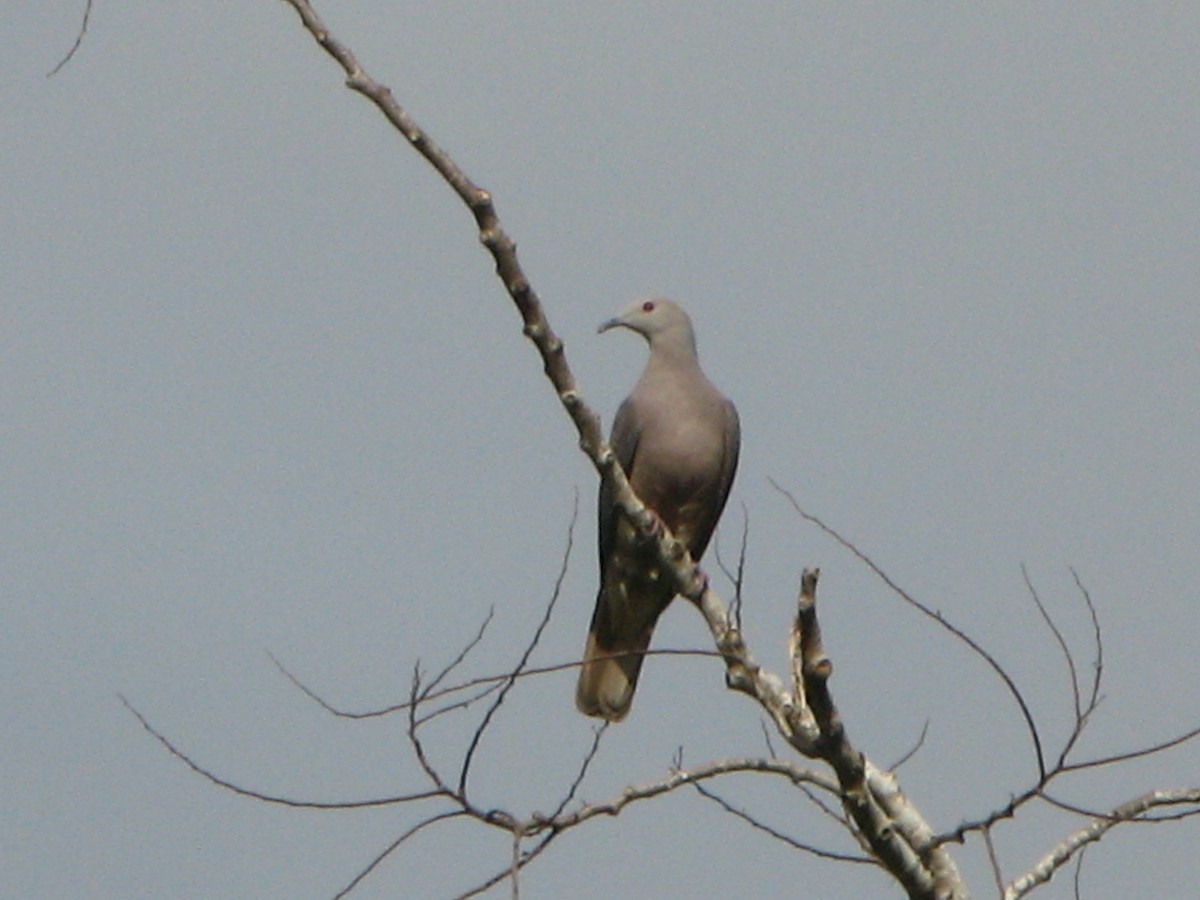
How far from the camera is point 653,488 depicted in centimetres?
873

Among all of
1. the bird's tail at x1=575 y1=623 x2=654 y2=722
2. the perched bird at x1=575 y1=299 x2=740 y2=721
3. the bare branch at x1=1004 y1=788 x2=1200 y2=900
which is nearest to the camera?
the bare branch at x1=1004 y1=788 x2=1200 y2=900

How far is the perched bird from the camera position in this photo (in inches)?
340

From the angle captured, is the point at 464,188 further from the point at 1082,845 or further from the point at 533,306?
the point at 1082,845

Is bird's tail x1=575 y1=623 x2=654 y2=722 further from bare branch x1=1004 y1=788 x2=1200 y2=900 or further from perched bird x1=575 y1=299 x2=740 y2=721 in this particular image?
bare branch x1=1004 y1=788 x2=1200 y2=900

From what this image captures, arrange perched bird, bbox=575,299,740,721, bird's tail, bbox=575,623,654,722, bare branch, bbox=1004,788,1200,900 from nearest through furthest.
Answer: bare branch, bbox=1004,788,1200,900 < perched bird, bbox=575,299,740,721 < bird's tail, bbox=575,623,654,722

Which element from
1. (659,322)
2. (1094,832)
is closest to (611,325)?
(659,322)

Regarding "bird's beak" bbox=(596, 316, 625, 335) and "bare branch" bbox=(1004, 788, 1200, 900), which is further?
"bird's beak" bbox=(596, 316, 625, 335)

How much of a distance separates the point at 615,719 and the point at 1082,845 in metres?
3.36

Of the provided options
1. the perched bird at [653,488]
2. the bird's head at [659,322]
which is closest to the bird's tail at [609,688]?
the perched bird at [653,488]

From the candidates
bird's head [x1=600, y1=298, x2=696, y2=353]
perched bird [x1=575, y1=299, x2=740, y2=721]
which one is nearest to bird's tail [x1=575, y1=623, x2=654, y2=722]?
perched bird [x1=575, y1=299, x2=740, y2=721]

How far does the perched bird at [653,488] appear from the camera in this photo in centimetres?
864

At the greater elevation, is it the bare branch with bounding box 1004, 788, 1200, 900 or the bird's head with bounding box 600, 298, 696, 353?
the bird's head with bounding box 600, 298, 696, 353

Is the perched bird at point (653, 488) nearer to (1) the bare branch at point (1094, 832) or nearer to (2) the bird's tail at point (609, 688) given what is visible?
(2) the bird's tail at point (609, 688)

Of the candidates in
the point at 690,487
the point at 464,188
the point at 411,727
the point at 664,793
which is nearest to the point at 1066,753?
the point at 664,793
